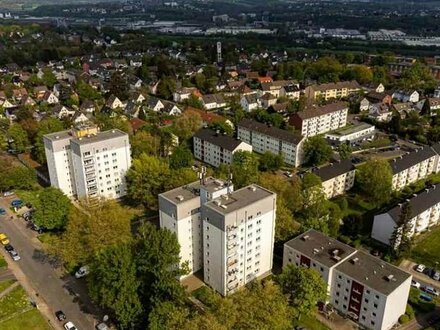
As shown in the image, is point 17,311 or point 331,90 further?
point 331,90

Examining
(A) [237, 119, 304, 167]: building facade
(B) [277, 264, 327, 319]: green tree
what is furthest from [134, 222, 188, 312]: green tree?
(A) [237, 119, 304, 167]: building facade

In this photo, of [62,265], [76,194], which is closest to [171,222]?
[62,265]

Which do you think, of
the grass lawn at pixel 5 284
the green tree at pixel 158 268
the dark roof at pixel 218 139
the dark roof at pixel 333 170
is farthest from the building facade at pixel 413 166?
the grass lawn at pixel 5 284

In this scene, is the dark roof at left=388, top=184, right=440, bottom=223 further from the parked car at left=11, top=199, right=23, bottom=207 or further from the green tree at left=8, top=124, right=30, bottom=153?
the green tree at left=8, top=124, right=30, bottom=153

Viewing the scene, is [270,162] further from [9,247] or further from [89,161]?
[9,247]

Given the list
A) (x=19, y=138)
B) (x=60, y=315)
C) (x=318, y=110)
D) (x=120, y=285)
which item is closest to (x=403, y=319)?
(x=120, y=285)

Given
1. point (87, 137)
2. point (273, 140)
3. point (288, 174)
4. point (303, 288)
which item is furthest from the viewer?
point (273, 140)
